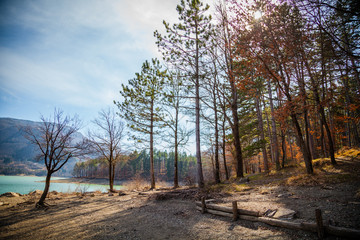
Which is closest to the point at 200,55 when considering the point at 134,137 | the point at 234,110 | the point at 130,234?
the point at 234,110

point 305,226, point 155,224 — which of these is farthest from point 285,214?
point 155,224

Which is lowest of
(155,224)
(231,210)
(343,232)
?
(155,224)

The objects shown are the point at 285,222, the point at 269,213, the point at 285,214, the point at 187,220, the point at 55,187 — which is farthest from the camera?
the point at 55,187

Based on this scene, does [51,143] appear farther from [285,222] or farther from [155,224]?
[285,222]

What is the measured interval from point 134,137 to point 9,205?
884 centimetres

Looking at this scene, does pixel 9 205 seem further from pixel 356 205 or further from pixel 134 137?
pixel 356 205

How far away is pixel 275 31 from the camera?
766 cm

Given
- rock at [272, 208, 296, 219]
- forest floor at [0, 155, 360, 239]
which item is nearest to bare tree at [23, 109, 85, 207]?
forest floor at [0, 155, 360, 239]

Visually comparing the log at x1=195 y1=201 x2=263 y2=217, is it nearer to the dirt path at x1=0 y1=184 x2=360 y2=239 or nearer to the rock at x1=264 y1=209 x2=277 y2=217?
the rock at x1=264 y1=209 x2=277 y2=217

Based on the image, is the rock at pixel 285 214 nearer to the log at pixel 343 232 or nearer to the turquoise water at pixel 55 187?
the log at pixel 343 232

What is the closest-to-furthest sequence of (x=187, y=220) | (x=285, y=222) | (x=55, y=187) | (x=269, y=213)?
(x=285, y=222), (x=269, y=213), (x=187, y=220), (x=55, y=187)

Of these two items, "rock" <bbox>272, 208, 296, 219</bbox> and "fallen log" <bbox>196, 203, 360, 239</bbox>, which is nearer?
"fallen log" <bbox>196, 203, 360, 239</bbox>

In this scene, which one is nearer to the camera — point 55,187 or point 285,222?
point 285,222

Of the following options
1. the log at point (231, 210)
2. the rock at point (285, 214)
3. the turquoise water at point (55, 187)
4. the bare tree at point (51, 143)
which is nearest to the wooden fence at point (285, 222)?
the log at point (231, 210)
